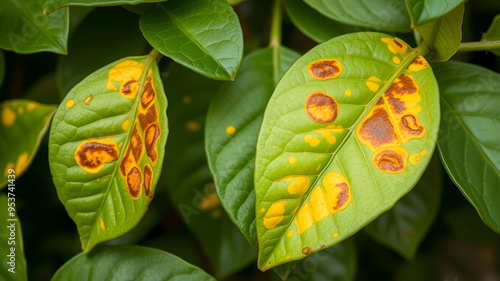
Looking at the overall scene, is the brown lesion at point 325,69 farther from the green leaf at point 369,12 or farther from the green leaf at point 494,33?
the green leaf at point 494,33

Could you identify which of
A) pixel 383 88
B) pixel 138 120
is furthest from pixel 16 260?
pixel 383 88

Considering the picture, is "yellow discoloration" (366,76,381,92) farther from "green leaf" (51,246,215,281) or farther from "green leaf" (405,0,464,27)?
"green leaf" (51,246,215,281)

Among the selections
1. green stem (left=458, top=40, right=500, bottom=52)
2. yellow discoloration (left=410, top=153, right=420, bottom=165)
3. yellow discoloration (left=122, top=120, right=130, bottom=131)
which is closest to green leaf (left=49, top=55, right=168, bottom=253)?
yellow discoloration (left=122, top=120, right=130, bottom=131)

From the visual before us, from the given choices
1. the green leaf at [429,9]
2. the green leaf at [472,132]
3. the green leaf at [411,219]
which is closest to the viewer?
the green leaf at [429,9]

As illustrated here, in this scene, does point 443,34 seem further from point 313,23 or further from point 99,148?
point 99,148

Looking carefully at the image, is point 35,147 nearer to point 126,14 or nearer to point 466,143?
point 126,14

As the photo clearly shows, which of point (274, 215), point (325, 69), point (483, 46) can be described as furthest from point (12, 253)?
point (483, 46)

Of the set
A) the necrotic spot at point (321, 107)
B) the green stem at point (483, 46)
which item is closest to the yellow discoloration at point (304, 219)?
the necrotic spot at point (321, 107)

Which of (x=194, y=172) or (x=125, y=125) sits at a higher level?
(x=125, y=125)
